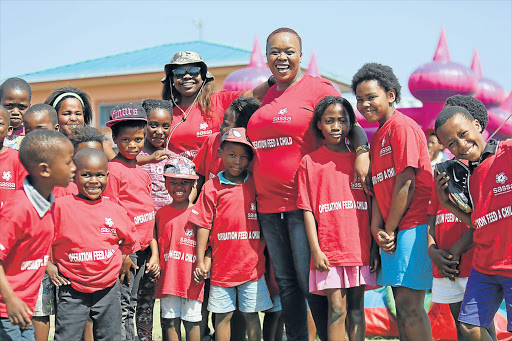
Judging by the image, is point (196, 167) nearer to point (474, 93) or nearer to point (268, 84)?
point (268, 84)

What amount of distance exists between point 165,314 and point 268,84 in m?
2.19

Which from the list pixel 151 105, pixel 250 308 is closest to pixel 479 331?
pixel 250 308

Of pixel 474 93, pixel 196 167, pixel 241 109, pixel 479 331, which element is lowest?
pixel 479 331

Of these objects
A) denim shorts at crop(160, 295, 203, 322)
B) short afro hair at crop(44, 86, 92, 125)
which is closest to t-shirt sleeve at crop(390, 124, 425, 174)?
denim shorts at crop(160, 295, 203, 322)

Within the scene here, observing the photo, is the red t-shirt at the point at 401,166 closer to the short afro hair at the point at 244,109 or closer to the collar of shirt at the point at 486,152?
the collar of shirt at the point at 486,152

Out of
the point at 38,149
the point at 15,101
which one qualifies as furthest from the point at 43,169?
the point at 15,101

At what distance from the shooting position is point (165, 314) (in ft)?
17.3

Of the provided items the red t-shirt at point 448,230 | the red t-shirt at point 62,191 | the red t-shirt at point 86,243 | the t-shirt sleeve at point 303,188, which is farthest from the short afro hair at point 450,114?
the red t-shirt at point 62,191

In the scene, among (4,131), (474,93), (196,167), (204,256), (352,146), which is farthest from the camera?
(474,93)

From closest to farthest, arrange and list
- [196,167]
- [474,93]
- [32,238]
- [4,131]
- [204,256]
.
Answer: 1. [32,238]
2. [4,131]
3. [204,256]
4. [196,167]
5. [474,93]

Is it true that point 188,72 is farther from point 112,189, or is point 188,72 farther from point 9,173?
point 9,173

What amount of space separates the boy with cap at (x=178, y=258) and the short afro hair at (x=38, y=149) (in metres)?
1.53

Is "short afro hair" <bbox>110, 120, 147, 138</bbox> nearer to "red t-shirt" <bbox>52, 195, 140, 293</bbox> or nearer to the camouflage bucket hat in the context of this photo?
the camouflage bucket hat

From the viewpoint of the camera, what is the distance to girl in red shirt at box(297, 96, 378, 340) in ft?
14.9
